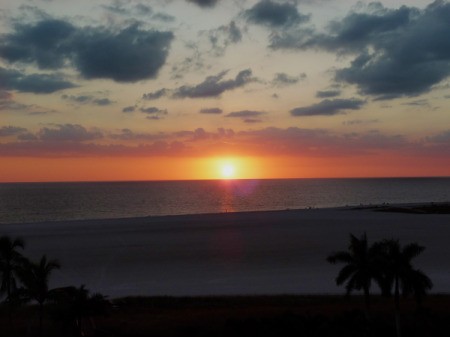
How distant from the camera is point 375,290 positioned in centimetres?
5038

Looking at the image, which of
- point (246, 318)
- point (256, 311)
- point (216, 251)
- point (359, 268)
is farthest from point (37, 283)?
point (216, 251)

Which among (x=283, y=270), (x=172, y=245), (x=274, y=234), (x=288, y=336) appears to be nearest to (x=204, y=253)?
(x=172, y=245)

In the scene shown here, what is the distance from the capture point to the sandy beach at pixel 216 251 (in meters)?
54.3

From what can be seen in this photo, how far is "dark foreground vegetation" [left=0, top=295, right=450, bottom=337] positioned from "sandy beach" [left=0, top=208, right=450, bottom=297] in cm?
521

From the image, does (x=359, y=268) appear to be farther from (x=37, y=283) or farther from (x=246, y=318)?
(x=37, y=283)

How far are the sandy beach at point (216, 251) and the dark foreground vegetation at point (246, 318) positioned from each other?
521 cm

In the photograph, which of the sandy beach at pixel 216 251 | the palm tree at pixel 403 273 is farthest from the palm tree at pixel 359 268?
the sandy beach at pixel 216 251

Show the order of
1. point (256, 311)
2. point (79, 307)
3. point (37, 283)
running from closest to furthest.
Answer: point (79, 307) → point (37, 283) → point (256, 311)

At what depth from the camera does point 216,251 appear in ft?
248

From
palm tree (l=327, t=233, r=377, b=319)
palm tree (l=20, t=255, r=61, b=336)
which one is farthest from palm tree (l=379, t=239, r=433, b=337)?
palm tree (l=20, t=255, r=61, b=336)

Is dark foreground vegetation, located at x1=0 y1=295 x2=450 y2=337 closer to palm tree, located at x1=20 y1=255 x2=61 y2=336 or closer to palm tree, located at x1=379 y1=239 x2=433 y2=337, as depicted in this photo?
palm tree, located at x1=20 y1=255 x2=61 y2=336

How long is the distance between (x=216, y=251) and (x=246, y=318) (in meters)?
38.3

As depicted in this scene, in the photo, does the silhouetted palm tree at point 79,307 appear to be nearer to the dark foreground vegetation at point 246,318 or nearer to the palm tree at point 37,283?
the dark foreground vegetation at point 246,318

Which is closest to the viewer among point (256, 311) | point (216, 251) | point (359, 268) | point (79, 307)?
point (79, 307)
